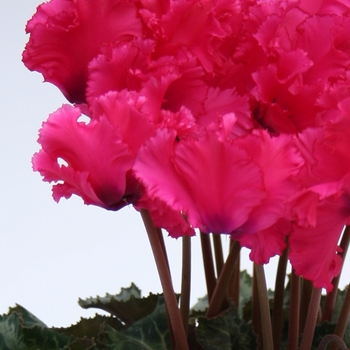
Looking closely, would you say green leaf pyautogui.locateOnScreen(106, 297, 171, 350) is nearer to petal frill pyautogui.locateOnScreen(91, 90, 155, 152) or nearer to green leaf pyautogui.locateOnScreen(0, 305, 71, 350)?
green leaf pyautogui.locateOnScreen(0, 305, 71, 350)

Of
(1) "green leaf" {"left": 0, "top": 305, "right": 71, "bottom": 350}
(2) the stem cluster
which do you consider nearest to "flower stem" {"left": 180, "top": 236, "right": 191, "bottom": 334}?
(2) the stem cluster

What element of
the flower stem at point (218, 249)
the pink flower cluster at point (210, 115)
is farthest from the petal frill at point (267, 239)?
the flower stem at point (218, 249)

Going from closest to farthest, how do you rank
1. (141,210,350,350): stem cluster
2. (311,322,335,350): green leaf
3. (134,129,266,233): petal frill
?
(134,129,266,233): petal frill < (141,210,350,350): stem cluster < (311,322,335,350): green leaf

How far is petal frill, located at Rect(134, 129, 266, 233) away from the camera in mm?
446

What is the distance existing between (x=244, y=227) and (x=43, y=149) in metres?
0.14

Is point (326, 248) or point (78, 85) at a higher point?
point (78, 85)

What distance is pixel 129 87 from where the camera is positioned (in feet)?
1.70

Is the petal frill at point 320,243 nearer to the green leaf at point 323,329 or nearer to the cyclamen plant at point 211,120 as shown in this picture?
the cyclamen plant at point 211,120

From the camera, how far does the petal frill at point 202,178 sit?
1.46ft

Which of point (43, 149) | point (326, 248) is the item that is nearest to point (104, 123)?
point (43, 149)

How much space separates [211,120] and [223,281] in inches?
5.4

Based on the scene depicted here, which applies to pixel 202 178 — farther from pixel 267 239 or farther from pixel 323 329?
pixel 323 329

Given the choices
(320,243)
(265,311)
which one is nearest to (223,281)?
(265,311)

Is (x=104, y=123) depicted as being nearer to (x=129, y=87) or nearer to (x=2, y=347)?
(x=129, y=87)
